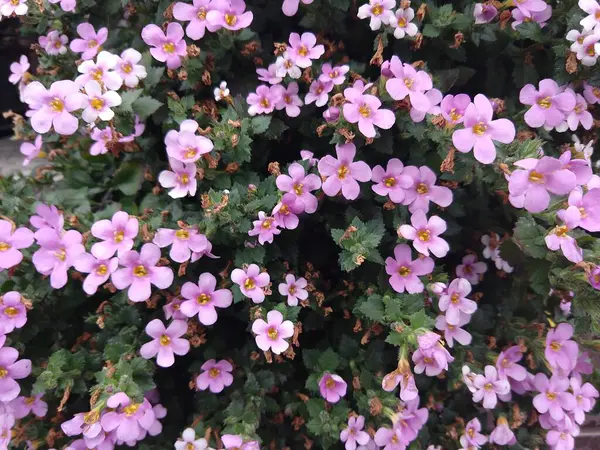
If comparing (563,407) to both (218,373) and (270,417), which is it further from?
(218,373)

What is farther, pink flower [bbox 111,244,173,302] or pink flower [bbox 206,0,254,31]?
pink flower [bbox 206,0,254,31]

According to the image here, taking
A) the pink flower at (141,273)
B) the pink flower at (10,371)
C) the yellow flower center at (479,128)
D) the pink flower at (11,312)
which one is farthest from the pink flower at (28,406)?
the yellow flower center at (479,128)

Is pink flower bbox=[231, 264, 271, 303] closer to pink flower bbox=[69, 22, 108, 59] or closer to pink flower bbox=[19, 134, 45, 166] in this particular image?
pink flower bbox=[69, 22, 108, 59]

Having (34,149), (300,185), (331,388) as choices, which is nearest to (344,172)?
(300,185)

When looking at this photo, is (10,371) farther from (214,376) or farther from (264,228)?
(264,228)

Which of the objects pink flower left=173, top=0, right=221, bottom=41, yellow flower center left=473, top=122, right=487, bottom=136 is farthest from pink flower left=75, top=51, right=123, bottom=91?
yellow flower center left=473, top=122, right=487, bottom=136

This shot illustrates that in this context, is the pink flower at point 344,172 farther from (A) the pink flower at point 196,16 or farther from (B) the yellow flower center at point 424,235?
(A) the pink flower at point 196,16

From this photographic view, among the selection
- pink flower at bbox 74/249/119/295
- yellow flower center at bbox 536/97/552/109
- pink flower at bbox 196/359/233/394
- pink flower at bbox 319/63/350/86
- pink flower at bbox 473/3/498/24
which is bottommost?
pink flower at bbox 196/359/233/394
